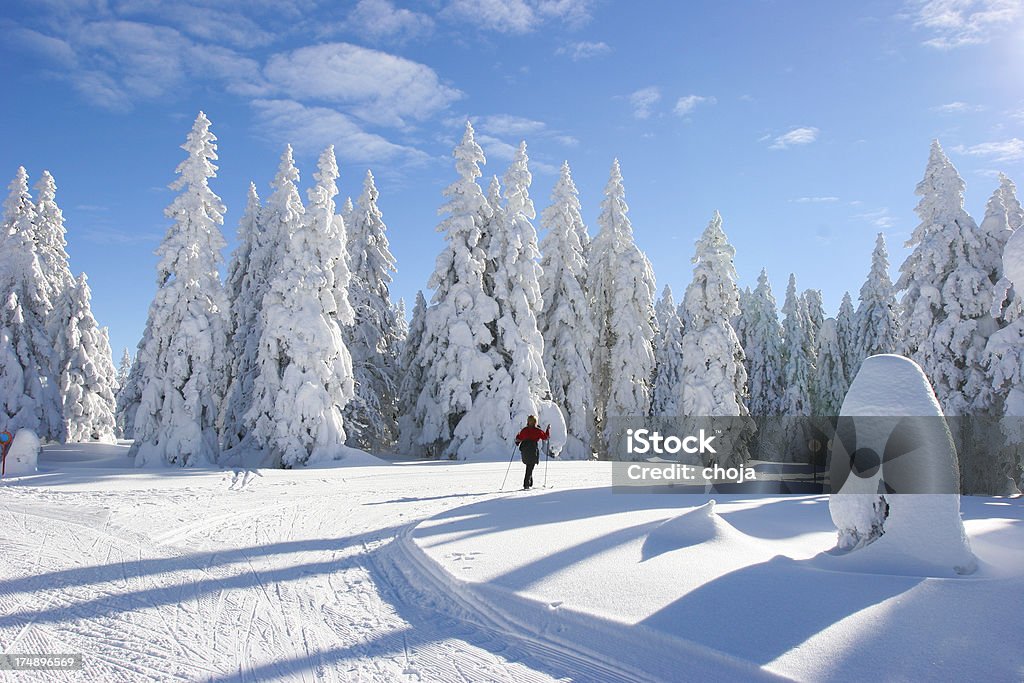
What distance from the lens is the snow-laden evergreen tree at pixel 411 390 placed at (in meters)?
29.1

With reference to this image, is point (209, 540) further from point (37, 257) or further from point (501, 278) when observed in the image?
point (37, 257)

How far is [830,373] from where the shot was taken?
42.6 m

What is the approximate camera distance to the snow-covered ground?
4547 mm

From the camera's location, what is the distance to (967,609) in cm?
508

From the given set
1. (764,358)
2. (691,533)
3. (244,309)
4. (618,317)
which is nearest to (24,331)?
(244,309)

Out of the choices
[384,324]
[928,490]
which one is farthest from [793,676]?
[384,324]

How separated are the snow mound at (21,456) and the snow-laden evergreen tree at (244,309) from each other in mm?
8200

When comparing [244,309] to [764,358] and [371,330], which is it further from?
[764,358]

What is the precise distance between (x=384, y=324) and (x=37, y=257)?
16.3 metres

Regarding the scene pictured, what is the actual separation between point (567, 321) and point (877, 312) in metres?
21.4

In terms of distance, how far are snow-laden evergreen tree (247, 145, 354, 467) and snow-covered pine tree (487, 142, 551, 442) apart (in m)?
6.59

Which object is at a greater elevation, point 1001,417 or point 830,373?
point 830,373

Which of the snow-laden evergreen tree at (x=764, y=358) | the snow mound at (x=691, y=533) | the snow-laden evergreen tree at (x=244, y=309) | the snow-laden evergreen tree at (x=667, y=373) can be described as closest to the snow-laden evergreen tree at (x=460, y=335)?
the snow-laden evergreen tree at (x=244, y=309)

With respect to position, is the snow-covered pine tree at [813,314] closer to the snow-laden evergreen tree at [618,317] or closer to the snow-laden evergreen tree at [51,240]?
the snow-laden evergreen tree at [618,317]
